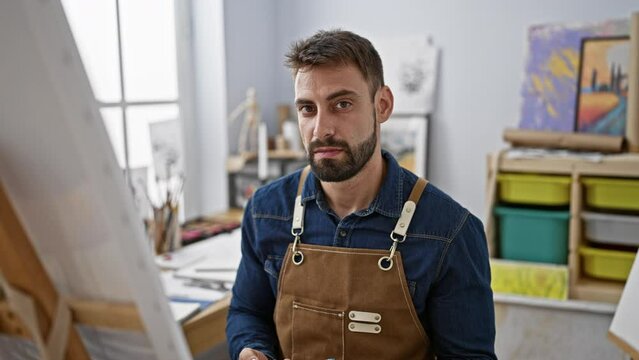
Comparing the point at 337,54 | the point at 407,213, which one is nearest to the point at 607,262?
the point at 407,213

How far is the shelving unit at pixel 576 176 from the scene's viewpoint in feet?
6.61

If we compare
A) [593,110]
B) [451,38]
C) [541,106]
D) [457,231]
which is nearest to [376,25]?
[451,38]

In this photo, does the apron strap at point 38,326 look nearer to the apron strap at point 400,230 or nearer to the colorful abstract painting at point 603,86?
the apron strap at point 400,230

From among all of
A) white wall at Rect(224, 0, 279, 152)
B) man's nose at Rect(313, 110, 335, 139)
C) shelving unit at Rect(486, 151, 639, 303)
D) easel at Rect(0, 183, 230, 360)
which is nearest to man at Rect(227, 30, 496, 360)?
man's nose at Rect(313, 110, 335, 139)

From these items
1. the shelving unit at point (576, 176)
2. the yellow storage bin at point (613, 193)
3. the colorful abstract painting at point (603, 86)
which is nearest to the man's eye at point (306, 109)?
the shelving unit at point (576, 176)

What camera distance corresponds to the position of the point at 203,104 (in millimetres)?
2609

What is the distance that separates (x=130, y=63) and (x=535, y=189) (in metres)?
1.52

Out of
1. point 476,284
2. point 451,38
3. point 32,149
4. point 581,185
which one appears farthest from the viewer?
point 451,38

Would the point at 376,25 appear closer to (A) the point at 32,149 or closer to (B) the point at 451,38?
(B) the point at 451,38

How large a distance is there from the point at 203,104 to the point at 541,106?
1.38 meters

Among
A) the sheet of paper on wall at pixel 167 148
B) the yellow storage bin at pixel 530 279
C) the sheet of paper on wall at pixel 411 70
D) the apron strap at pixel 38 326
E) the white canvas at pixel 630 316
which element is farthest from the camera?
the sheet of paper on wall at pixel 411 70

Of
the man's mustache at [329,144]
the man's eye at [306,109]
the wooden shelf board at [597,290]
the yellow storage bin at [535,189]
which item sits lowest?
the wooden shelf board at [597,290]

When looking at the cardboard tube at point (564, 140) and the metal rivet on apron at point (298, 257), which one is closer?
the metal rivet on apron at point (298, 257)

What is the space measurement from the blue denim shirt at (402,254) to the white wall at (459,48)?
4.16 ft
